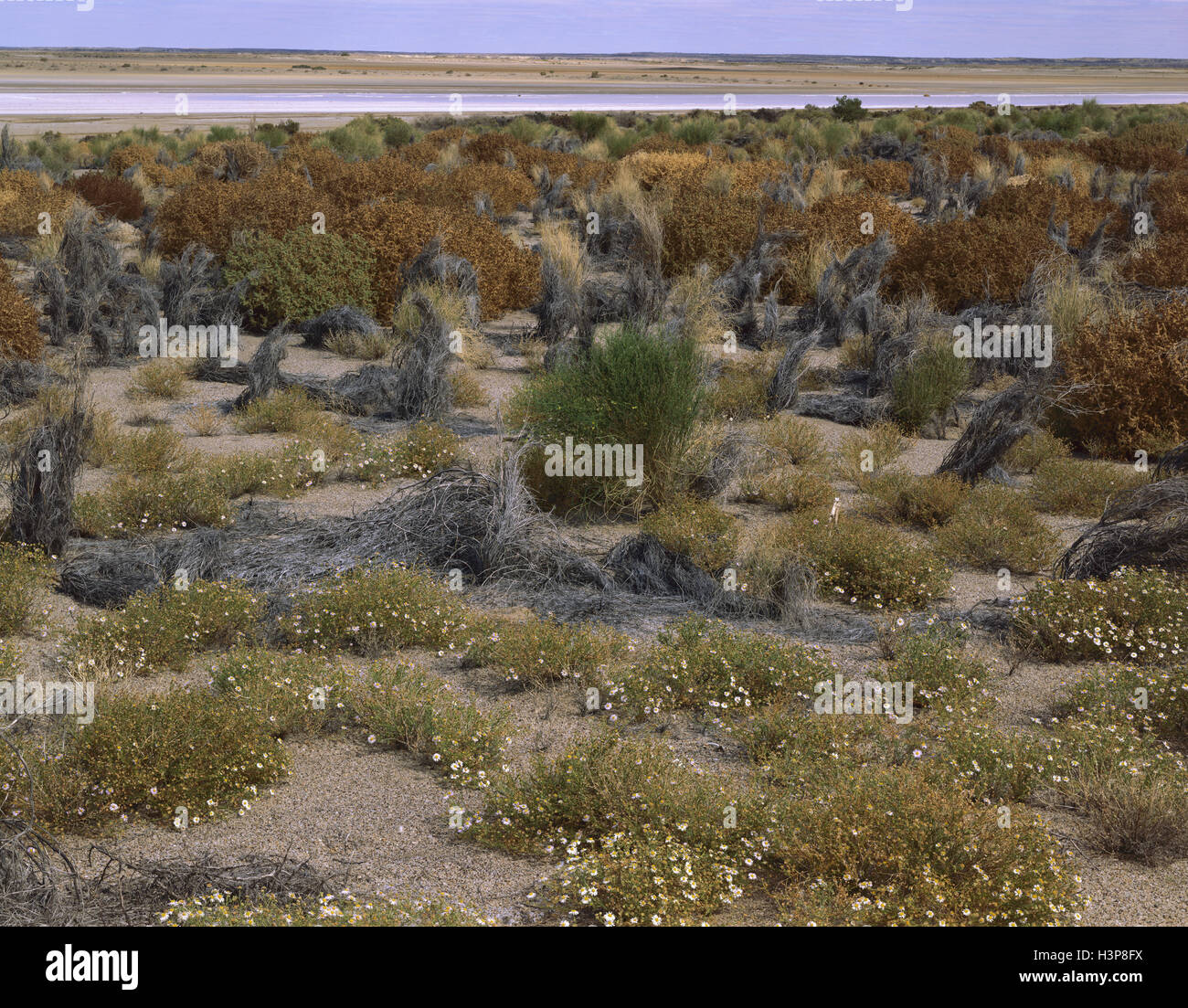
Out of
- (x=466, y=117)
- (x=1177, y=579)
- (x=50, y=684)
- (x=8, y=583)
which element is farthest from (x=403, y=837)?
(x=466, y=117)

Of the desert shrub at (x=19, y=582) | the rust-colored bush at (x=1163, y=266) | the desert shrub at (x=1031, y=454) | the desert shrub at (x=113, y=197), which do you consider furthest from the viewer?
the desert shrub at (x=113, y=197)

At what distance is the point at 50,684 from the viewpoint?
5.65 m

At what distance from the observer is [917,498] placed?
8531mm

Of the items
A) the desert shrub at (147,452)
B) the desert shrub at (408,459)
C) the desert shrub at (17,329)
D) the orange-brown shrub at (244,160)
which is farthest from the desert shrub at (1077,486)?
the orange-brown shrub at (244,160)

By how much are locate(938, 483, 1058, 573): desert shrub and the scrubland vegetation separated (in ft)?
0.09

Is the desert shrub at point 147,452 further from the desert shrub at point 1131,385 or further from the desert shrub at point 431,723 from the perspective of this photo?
the desert shrub at point 1131,385

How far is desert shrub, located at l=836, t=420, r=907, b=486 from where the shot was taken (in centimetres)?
950

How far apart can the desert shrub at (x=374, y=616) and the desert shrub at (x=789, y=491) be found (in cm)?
305

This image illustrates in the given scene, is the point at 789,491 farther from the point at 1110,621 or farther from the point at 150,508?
the point at 150,508

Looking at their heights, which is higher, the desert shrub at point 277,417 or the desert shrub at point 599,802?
the desert shrub at point 277,417

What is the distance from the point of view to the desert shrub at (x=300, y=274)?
1407 centimetres

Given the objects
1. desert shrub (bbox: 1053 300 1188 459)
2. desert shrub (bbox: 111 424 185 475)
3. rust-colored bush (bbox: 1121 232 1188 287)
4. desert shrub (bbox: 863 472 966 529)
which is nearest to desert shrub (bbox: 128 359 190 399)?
desert shrub (bbox: 111 424 185 475)

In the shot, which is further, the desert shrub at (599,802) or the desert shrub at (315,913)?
the desert shrub at (599,802)

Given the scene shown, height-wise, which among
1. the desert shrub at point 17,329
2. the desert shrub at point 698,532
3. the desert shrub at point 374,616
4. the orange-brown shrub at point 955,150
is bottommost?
the desert shrub at point 374,616
